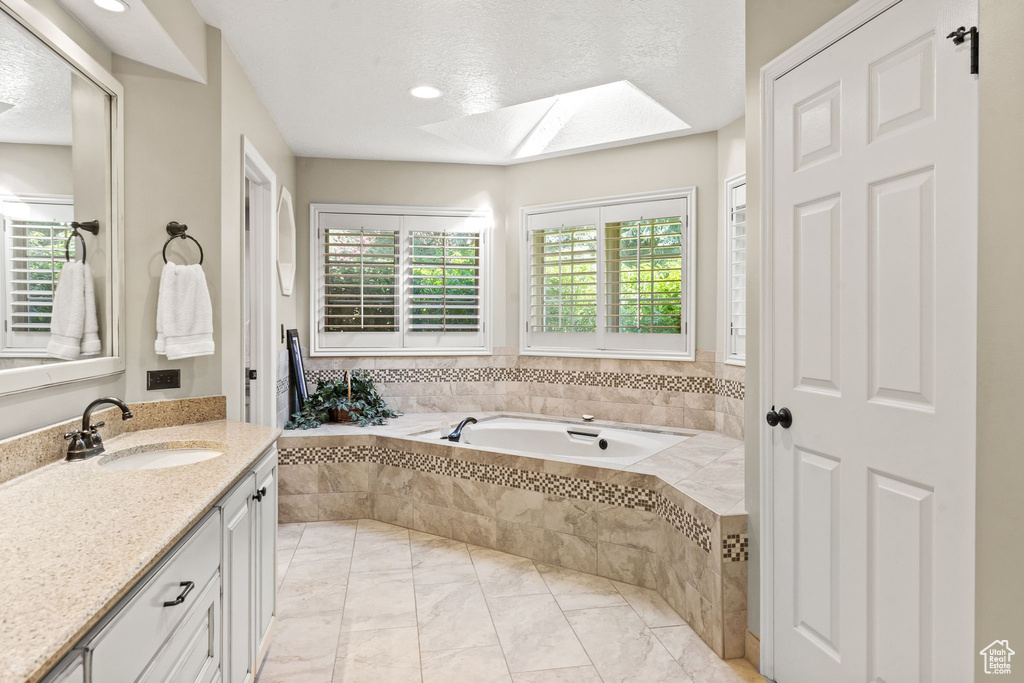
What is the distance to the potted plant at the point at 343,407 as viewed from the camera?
4066 mm

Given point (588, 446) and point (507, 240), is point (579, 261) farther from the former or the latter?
point (588, 446)

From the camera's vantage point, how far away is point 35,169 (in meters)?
1.75

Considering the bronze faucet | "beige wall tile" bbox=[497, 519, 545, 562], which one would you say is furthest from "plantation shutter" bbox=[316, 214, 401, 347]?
the bronze faucet

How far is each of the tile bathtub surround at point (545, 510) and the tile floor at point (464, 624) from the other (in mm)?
92

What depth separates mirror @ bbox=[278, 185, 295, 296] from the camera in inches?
158

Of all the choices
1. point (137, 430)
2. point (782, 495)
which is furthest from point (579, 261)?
point (137, 430)

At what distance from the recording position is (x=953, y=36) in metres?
1.35

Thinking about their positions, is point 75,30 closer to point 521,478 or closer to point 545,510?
point 521,478

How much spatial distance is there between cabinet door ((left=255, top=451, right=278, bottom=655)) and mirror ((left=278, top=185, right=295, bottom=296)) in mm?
2079

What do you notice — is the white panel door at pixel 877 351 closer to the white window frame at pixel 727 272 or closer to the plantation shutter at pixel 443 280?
the white window frame at pixel 727 272

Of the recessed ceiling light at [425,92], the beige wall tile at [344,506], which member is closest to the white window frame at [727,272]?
the recessed ceiling light at [425,92]

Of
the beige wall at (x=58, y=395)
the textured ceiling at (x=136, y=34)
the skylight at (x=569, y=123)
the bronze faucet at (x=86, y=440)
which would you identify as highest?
the skylight at (x=569, y=123)

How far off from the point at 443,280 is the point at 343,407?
51.2 inches

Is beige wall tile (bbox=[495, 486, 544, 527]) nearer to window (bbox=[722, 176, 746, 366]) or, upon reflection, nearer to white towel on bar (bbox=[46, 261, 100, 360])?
window (bbox=[722, 176, 746, 366])
